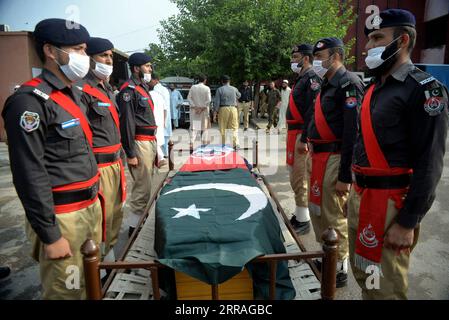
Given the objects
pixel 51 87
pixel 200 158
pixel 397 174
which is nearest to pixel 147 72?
pixel 200 158

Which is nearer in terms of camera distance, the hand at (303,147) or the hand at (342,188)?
the hand at (342,188)

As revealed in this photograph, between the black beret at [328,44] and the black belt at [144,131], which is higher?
the black beret at [328,44]

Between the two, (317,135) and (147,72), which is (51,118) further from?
(147,72)

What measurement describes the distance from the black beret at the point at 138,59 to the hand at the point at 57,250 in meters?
2.71

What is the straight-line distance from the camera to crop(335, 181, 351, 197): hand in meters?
2.56

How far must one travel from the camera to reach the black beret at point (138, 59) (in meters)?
4.00

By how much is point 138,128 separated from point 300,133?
1948 millimetres

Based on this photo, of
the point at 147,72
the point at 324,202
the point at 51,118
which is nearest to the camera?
the point at 51,118

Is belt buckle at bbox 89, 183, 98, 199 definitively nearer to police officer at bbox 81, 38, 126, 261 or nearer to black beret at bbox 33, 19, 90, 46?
police officer at bbox 81, 38, 126, 261

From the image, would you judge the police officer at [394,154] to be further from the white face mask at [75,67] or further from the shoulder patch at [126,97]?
the shoulder patch at [126,97]

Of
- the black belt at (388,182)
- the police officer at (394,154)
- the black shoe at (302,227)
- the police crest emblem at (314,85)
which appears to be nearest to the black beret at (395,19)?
the police officer at (394,154)

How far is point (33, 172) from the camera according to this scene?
1.70m

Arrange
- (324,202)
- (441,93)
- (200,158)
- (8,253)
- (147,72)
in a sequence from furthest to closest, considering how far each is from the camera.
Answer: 1. (200,158)
2. (147,72)
3. (8,253)
4. (324,202)
5. (441,93)
